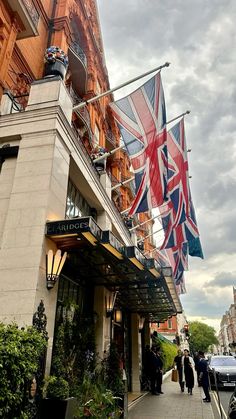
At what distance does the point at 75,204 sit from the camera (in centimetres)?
1040

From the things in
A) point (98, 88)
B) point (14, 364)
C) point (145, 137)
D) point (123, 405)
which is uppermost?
point (98, 88)

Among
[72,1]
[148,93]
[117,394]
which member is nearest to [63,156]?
[148,93]

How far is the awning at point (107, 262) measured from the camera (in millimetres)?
6590

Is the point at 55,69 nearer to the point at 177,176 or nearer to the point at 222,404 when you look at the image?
the point at 177,176

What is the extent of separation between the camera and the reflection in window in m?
9.82

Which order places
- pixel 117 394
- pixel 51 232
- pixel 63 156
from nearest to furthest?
pixel 51 232 < pixel 63 156 < pixel 117 394

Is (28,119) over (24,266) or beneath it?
over

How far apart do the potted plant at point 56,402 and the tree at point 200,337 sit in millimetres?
127181

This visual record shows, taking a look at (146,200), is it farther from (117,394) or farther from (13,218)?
(117,394)

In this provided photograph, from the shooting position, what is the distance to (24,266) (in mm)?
6332

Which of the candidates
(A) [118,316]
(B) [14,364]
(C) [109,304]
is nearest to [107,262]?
(C) [109,304]

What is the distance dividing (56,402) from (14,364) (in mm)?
2139

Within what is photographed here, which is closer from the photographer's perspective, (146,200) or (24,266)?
(24,266)

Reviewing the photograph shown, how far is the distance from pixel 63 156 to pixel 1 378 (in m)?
5.58
